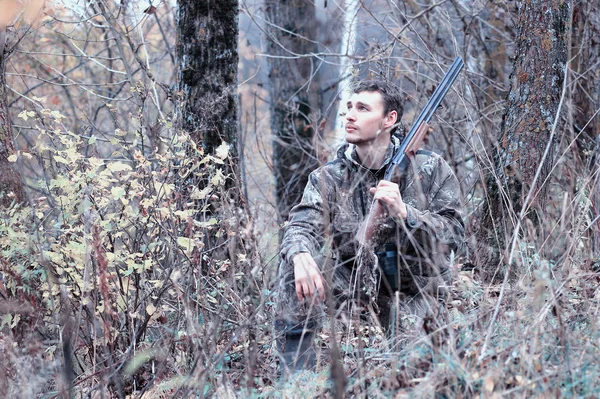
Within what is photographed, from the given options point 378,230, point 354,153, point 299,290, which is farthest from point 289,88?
point 299,290

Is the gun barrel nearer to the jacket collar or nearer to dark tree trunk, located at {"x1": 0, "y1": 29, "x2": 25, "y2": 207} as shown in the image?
the jacket collar

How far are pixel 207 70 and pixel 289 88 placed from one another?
3862mm

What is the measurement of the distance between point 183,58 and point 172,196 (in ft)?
4.43

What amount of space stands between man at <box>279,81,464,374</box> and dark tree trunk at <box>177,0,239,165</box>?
1.15m

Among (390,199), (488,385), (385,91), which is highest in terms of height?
(385,91)

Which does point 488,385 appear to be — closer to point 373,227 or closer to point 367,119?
point 373,227

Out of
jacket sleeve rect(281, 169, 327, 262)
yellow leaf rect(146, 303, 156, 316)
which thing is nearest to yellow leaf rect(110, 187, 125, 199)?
yellow leaf rect(146, 303, 156, 316)

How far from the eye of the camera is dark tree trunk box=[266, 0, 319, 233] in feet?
27.2

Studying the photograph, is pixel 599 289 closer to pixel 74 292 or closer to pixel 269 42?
pixel 74 292

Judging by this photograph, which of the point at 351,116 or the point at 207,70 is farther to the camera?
the point at 207,70

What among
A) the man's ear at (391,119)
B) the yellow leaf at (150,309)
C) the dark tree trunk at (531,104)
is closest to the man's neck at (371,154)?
the man's ear at (391,119)

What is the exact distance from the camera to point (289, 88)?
8.74 m

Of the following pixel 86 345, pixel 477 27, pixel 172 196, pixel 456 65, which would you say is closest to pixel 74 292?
pixel 86 345

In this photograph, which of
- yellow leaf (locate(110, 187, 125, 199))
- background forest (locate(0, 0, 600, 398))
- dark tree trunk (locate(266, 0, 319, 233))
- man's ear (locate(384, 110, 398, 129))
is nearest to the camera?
background forest (locate(0, 0, 600, 398))
